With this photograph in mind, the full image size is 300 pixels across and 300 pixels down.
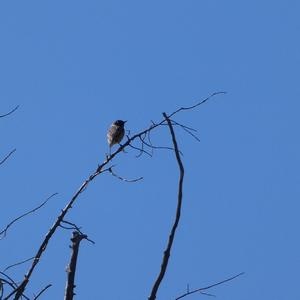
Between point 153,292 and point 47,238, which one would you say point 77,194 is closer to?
point 47,238

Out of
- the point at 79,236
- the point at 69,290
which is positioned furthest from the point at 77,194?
the point at 69,290

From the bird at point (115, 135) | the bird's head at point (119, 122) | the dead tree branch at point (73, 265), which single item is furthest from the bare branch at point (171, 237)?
the bird's head at point (119, 122)

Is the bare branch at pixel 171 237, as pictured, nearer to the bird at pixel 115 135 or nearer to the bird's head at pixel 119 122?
the bird at pixel 115 135

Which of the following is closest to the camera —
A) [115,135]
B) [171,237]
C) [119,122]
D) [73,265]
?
[171,237]

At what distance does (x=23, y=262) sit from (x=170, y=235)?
82 cm

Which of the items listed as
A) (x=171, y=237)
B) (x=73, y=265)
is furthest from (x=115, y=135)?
(x=171, y=237)

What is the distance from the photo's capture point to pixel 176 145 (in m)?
2.56

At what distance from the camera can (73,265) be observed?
2.96 m

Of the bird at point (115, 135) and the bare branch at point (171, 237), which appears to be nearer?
the bare branch at point (171, 237)

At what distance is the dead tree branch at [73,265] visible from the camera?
284cm

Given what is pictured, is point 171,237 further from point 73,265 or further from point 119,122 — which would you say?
point 119,122

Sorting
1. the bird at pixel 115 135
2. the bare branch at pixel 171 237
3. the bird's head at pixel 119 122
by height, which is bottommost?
the bare branch at pixel 171 237

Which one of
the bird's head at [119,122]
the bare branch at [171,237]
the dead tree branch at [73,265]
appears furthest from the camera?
the bird's head at [119,122]

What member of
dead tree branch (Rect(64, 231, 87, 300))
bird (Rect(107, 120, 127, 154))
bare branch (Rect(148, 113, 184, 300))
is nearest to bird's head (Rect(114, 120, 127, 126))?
bird (Rect(107, 120, 127, 154))
